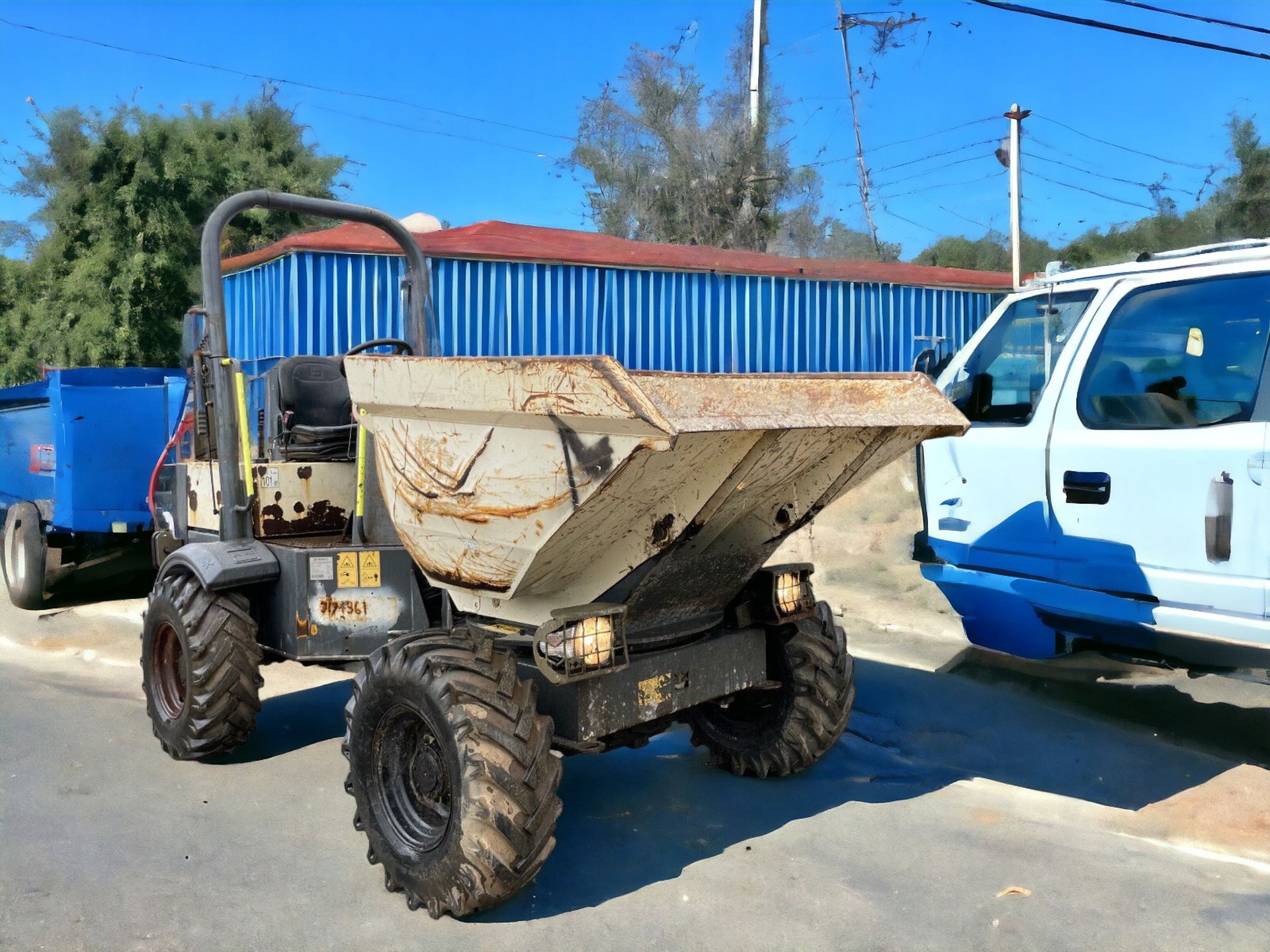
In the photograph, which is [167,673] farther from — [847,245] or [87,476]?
[847,245]

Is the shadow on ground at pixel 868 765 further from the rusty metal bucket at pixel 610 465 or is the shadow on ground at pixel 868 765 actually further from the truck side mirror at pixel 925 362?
the truck side mirror at pixel 925 362

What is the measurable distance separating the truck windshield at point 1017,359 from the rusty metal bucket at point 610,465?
1.88 meters

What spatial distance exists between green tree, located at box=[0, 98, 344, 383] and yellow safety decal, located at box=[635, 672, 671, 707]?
19.3m

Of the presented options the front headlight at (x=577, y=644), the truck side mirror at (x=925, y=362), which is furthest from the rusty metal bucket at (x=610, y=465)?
the truck side mirror at (x=925, y=362)

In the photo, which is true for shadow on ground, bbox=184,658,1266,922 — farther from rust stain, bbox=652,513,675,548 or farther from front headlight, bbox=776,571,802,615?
rust stain, bbox=652,513,675,548

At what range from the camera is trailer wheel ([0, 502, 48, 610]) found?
29.7 feet

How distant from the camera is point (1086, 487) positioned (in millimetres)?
5023

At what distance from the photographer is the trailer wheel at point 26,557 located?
9.04 m

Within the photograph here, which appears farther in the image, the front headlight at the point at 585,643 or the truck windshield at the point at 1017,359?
the truck windshield at the point at 1017,359

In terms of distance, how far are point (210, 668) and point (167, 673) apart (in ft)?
2.27

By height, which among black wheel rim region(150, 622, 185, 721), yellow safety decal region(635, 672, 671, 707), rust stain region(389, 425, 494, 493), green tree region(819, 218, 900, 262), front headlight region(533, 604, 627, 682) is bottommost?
black wheel rim region(150, 622, 185, 721)

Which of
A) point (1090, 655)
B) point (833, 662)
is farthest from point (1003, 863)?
point (1090, 655)

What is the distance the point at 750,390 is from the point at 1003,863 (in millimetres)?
2165

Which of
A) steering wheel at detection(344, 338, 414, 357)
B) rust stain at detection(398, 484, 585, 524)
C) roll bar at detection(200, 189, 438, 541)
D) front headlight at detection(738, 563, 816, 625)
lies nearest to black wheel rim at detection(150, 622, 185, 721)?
roll bar at detection(200, 189, 438, 541)
